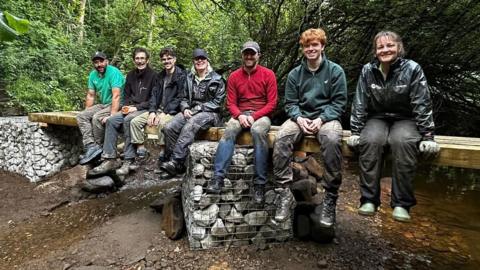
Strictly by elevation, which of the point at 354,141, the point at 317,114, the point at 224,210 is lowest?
the point at 224,210

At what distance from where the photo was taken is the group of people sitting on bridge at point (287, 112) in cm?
304

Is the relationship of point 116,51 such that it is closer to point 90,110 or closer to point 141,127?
point 90,110

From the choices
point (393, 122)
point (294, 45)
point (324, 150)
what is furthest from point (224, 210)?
point (294, 45)

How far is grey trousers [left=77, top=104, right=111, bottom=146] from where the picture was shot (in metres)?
5.51

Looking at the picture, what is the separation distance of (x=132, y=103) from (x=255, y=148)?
255cm

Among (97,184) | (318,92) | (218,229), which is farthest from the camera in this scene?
(97,184)

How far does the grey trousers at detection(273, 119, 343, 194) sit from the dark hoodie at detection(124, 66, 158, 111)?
253 cm

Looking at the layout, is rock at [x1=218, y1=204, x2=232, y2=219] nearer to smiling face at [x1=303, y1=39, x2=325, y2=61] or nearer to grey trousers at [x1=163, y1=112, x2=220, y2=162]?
grey trousers at [x1=163, y1=112, x2=220, y2=162]

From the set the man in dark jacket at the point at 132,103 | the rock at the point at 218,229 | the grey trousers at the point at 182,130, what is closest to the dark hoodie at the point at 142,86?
the man in dark jacket at the point at 132,103

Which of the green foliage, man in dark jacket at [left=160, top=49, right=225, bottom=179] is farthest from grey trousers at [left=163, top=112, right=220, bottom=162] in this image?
the green foliage

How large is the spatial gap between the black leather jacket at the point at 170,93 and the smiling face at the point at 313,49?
1852 millimetres

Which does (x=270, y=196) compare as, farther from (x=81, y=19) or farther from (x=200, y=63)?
(x=81, y=19)

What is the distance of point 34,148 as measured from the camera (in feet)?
22.1

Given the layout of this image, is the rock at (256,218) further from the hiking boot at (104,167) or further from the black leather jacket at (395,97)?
the hiking boot at (104,167)
